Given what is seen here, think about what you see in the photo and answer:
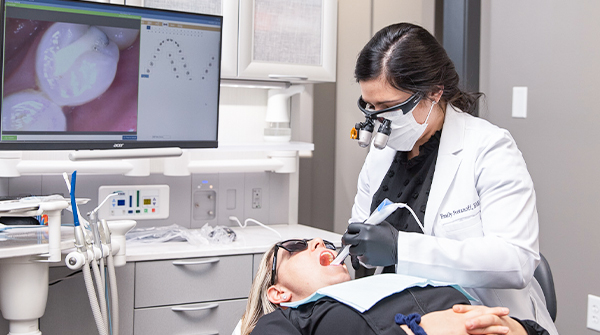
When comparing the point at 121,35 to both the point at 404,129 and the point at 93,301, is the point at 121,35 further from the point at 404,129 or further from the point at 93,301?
the point at 404,129

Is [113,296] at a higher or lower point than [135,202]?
lower

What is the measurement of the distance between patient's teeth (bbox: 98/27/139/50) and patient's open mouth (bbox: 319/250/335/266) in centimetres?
104

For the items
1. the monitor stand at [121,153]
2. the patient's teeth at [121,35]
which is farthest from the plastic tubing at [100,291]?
the patient's teeth at [121,35]

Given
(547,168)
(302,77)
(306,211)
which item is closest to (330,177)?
(306,211)

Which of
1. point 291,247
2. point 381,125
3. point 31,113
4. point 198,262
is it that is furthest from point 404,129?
point 31,113

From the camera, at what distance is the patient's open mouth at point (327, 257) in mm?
1564

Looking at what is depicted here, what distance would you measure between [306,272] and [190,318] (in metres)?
0.75

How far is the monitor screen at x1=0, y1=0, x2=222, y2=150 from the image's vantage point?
1875 mm

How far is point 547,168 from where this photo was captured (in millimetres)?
2402

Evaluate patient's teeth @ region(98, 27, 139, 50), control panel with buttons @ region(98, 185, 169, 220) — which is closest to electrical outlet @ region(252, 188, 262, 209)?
control panel with buttons @ region(98, 185, 169, 220)

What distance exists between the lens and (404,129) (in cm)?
155

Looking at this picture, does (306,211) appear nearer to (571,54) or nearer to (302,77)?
(302,77)

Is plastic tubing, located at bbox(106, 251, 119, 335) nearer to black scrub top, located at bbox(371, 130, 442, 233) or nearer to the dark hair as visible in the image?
black scrub top, located at bbox(371, 130, 442, 233)

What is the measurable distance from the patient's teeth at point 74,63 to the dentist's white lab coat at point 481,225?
1.17m
